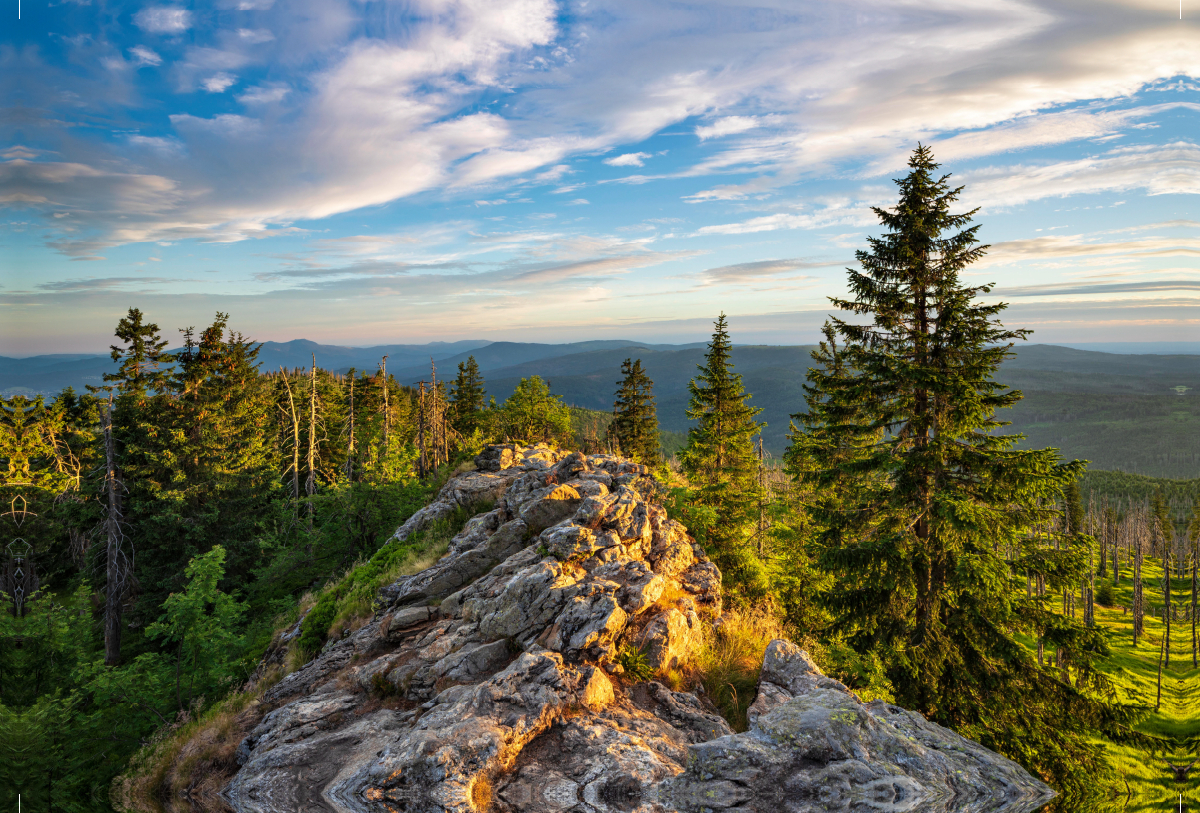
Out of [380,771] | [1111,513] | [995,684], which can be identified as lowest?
[1111,513]

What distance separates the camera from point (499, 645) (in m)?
9.77

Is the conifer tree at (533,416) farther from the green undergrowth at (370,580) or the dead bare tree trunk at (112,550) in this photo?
the dead bare tree trunk at (112,550)

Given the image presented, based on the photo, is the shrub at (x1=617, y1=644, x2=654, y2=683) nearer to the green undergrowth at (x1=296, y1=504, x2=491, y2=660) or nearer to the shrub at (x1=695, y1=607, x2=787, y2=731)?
the shrub at (x1=695, y1=607, x2=787, y2=731)

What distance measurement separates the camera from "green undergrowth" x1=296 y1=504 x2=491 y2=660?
14250 mm

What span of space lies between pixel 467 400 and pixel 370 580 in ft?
141

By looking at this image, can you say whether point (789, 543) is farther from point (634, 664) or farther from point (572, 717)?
point (572, 717)

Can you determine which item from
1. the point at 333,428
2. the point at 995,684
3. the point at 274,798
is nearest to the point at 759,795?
the point at 274,798

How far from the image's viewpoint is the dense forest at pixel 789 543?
36.9ft

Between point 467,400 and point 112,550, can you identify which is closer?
point 112,550

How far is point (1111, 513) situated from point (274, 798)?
136010mm

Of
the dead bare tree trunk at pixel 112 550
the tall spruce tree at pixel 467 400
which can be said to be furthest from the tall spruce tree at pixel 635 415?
the dead bare tree trunk at pixel 112 550

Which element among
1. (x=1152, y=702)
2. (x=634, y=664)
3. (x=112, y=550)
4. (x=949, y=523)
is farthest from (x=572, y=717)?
(x=1152, y=702)

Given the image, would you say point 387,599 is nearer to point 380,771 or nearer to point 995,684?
point 380,771

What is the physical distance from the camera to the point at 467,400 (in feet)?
191
